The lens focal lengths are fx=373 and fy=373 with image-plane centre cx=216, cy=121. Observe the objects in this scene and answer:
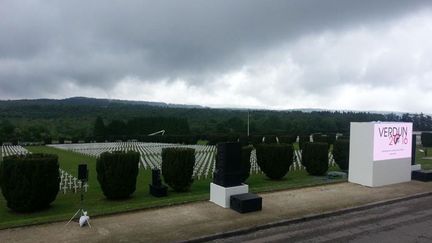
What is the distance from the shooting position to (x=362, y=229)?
7.92 meters

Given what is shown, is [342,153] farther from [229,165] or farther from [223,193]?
[223,193]

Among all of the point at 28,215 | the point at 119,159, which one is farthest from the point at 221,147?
the point at 28,215

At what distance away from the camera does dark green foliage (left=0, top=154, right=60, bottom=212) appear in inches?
423

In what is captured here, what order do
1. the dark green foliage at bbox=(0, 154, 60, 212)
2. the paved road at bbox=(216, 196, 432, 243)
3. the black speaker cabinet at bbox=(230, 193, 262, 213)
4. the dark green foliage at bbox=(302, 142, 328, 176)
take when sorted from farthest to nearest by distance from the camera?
the dark green foliage at bbox=(302, 142, 328, 176), the dark green foliage at bbox=(0, 154, 60, 212), the black speaker cabinet at bbox=(230, 193, 262, 213), the paved road at bbox=(216, 196, 432, 243)

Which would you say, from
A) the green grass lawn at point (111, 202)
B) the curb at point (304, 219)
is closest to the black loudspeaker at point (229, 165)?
the green grass lawn at point (111, 202)

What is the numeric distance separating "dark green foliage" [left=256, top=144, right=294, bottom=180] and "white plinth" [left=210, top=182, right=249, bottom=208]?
7.78 meters

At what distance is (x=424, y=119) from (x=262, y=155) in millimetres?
64727

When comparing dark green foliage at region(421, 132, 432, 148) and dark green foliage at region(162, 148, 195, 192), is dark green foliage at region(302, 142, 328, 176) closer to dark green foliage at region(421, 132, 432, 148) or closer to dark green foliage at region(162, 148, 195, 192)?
dark green foliage at region(162, 148, 195, 192)

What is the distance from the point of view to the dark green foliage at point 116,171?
42.0ft

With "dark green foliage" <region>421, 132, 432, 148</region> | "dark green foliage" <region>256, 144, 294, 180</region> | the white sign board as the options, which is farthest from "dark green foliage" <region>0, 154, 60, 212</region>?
"dark green foliage" <region>421, 132, 432, 148</region>

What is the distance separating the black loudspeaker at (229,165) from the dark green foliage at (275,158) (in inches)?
306

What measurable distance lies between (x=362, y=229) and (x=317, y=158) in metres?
11.6

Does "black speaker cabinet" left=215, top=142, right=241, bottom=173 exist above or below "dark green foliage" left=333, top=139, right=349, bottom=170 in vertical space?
above

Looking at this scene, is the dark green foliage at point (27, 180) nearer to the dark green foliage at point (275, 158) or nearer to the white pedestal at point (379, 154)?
the dark green foliage at point (275, 158)
